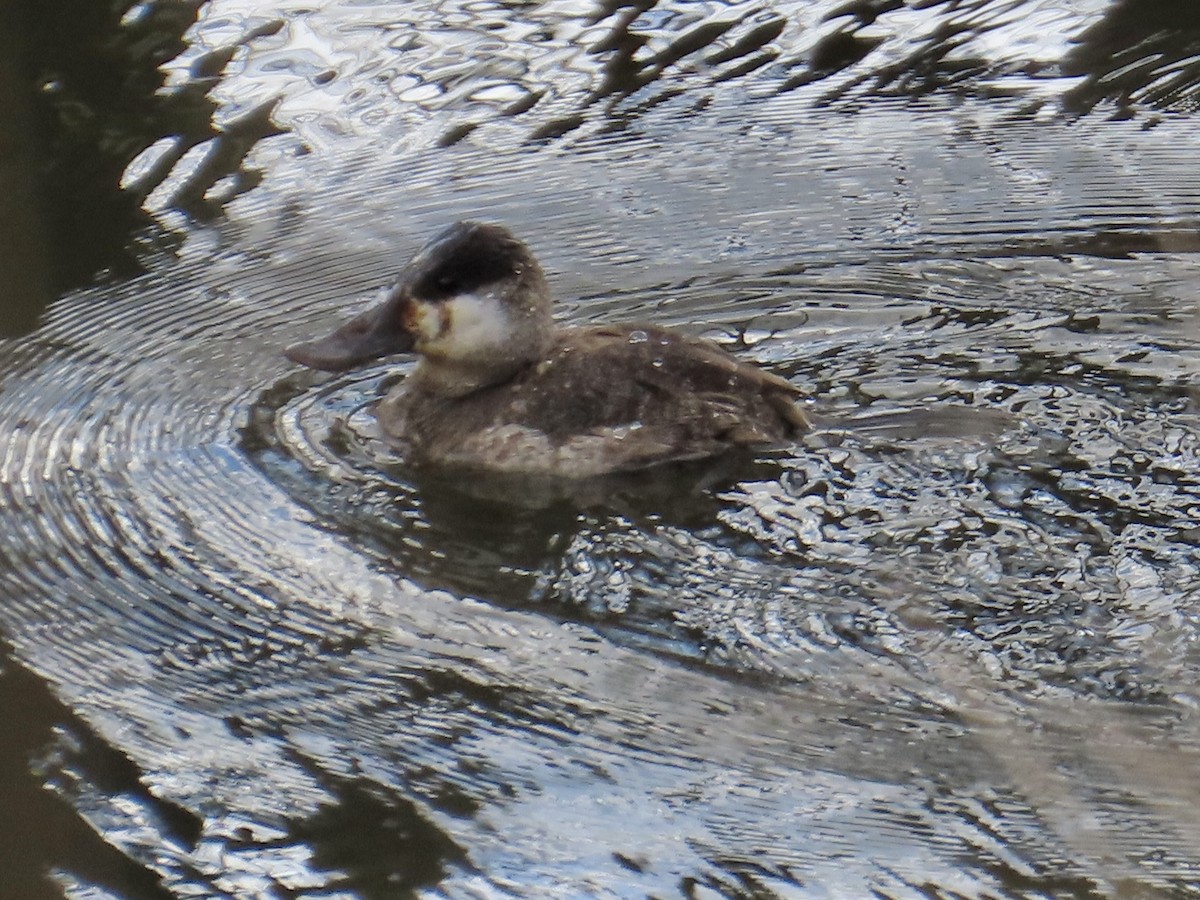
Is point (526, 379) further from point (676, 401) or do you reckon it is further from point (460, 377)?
point (676, 401)

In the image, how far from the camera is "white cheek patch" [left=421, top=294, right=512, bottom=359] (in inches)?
202

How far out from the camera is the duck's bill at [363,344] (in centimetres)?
517

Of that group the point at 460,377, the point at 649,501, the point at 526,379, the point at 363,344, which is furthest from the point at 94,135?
the point at 649,501

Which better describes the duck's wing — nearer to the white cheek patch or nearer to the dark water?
the dark water

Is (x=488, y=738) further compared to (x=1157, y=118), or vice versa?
(x=1157, y=118)

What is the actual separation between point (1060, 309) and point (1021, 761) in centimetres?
225

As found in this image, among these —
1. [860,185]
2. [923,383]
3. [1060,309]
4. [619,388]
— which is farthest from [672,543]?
[860,185]

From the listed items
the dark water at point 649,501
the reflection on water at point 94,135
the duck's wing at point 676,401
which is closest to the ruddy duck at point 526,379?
the duck's wing at point 676,401

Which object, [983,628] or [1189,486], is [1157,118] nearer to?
[1189,486]

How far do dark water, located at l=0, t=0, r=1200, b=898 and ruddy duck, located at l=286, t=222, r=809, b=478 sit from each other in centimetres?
11

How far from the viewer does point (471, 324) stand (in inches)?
203

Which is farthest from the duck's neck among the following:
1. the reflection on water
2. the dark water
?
the reflection on water

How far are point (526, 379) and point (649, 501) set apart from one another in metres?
0.60

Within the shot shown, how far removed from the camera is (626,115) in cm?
677
